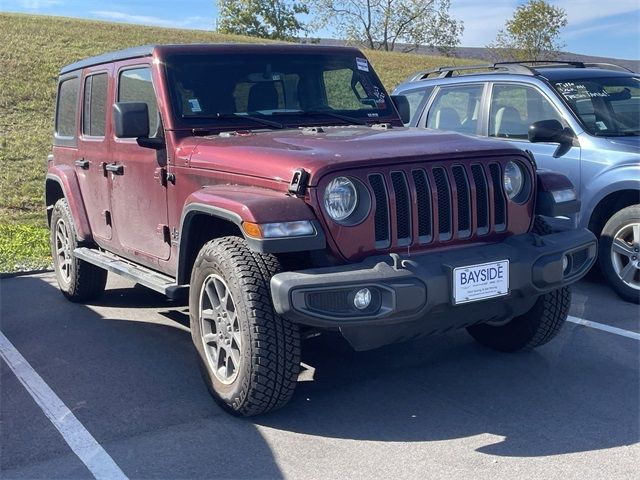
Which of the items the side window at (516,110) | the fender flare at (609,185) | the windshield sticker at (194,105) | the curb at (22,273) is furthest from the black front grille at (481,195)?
the curb at (22,273)

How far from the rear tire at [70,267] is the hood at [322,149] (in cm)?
214

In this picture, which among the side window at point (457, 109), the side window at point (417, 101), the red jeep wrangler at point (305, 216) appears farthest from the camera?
the side window at point (417, 101)

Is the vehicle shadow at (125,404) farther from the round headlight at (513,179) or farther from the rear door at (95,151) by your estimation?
the round headlight at (513,179)

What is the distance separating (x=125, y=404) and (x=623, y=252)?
13.4 ft

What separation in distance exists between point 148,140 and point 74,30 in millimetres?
28736

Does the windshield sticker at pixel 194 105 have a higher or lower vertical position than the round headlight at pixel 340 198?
higher

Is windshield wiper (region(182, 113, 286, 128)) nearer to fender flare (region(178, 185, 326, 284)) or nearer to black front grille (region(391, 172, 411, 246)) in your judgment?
fender flare (region(178, 185, 326, 284))

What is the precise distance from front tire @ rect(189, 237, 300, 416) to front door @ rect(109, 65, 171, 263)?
91 cm

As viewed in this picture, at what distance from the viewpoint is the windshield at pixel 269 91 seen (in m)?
5.10

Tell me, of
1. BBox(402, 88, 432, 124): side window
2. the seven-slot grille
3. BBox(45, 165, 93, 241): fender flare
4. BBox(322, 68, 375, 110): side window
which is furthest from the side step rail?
BBox(402, 88, 432, 124): side window

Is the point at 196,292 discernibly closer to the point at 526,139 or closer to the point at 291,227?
the point at 291,227

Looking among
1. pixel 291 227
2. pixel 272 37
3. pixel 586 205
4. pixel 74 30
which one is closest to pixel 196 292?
pixel 291 227

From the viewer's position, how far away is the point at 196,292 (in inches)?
172

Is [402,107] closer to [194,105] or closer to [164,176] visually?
[194,105]
